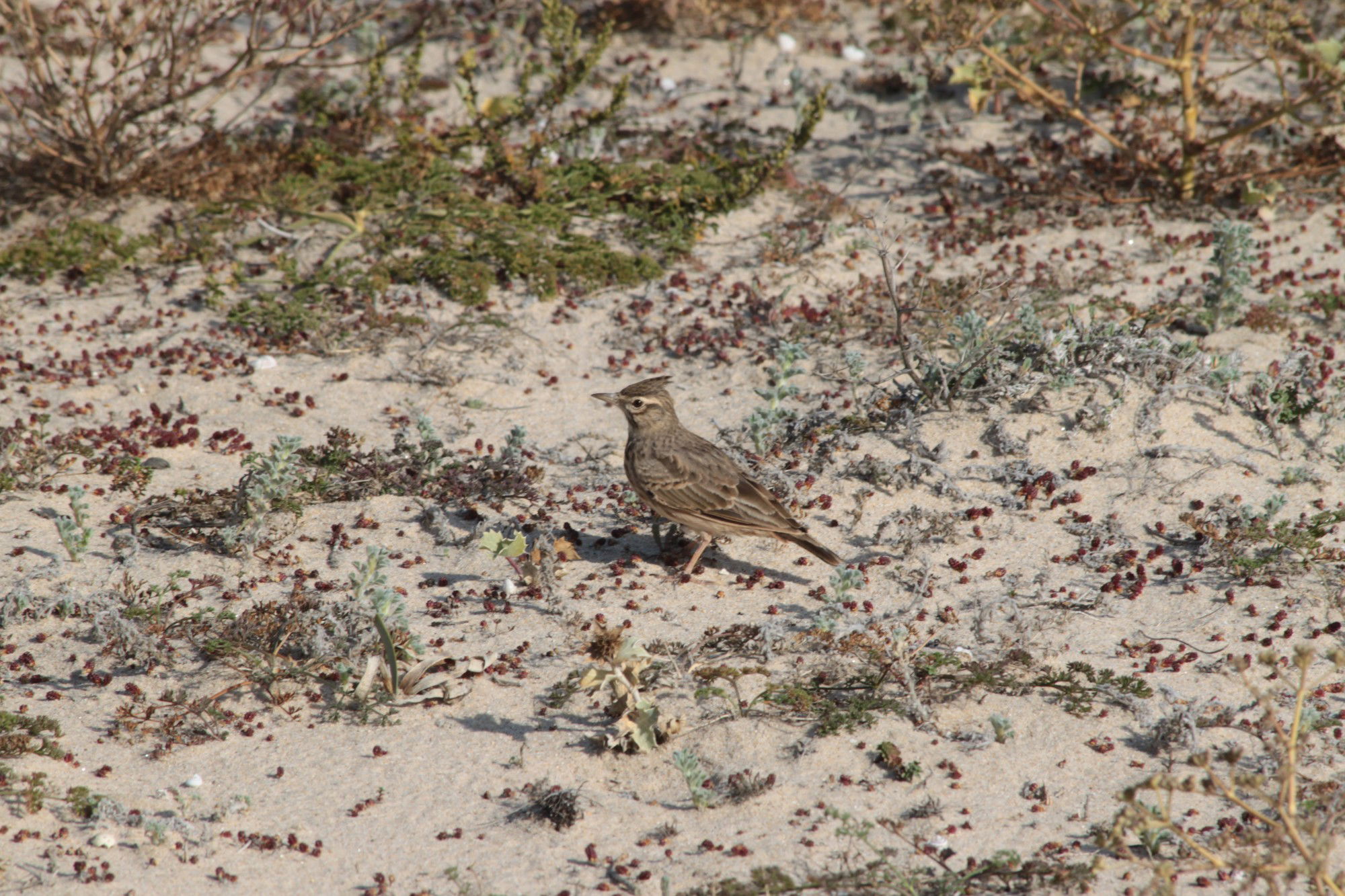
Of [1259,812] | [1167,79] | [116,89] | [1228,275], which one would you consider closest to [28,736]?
[1259,812]

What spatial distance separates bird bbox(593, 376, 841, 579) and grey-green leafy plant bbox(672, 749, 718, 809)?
209 centimetres

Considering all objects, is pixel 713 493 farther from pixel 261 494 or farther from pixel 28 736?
pixel 28 736

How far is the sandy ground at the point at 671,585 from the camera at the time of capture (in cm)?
561

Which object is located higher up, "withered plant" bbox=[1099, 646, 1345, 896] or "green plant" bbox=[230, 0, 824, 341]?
"green plant" bbox=[230, 0, 824, 341]

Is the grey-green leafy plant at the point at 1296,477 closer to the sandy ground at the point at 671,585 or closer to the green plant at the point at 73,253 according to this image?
the sandy ground at the point at 671,585

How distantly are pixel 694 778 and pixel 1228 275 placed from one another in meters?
6.46

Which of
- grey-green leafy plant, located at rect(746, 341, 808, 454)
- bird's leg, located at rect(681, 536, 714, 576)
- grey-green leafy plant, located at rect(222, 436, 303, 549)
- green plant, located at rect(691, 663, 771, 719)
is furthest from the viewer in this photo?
grey-green leafy plant, located at rect(746, 341, 808, 454)

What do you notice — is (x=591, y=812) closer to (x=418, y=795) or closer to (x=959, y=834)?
(x=418, y=795)

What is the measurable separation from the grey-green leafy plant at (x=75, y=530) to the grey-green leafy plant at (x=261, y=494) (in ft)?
2.96

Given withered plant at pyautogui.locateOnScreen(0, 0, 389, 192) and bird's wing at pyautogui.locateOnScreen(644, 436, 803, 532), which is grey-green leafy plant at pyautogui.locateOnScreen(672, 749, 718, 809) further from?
withered plant at pyautogui.locateOnScreen(0, 0, 389, 192)

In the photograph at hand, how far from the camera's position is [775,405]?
8.80 meters

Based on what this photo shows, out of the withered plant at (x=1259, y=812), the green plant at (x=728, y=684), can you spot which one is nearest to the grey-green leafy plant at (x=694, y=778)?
the green plant at (x=728, y=684)

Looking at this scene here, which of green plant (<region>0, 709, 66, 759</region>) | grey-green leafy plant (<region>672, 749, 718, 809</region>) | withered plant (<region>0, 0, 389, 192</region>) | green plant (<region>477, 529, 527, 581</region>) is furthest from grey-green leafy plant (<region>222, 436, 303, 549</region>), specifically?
withered plant (<region>0, 0, 389, 192</region>)

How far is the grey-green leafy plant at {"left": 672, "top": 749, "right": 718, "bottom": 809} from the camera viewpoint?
570cm
